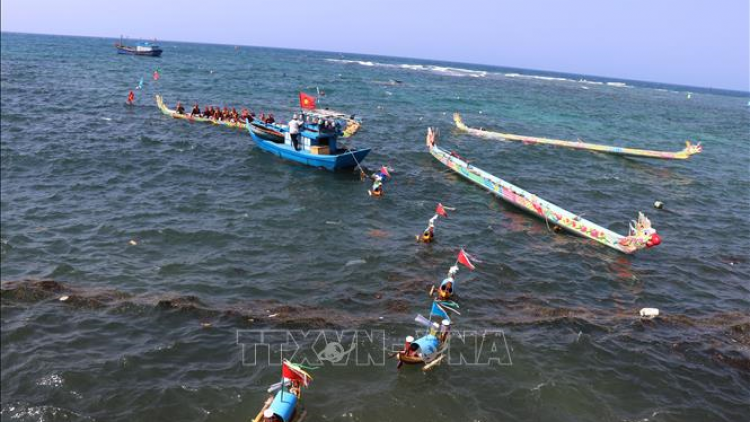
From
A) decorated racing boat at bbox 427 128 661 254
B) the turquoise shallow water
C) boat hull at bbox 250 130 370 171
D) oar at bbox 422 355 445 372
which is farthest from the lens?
boat hull at bbox 250 130 370 171

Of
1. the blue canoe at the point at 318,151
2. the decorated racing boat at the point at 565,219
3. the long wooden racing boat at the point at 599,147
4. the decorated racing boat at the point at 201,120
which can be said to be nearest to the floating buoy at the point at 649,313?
the decorated racing boat at the point at 565,219

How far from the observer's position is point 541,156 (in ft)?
135

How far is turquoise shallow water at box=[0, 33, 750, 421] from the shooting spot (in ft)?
39.7

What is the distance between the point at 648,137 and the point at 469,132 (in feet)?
86.0

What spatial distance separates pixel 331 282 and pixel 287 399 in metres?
7.32

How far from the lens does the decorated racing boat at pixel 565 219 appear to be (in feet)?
71.8

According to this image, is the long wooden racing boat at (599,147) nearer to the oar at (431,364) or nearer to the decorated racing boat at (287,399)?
the oar at (431,364)

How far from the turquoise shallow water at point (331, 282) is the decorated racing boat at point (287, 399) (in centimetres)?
60

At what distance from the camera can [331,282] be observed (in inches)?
707

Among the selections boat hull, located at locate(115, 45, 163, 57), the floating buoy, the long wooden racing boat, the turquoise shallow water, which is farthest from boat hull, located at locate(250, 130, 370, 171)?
boat hull, located at locate(115, 45, 163, 57)

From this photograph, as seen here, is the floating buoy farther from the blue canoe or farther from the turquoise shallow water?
the blue canoe

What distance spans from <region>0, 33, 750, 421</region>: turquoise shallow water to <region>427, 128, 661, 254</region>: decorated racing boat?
0.60 m

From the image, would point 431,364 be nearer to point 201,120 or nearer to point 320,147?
point 320,147

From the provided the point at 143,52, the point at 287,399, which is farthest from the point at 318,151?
the point at 143,52
